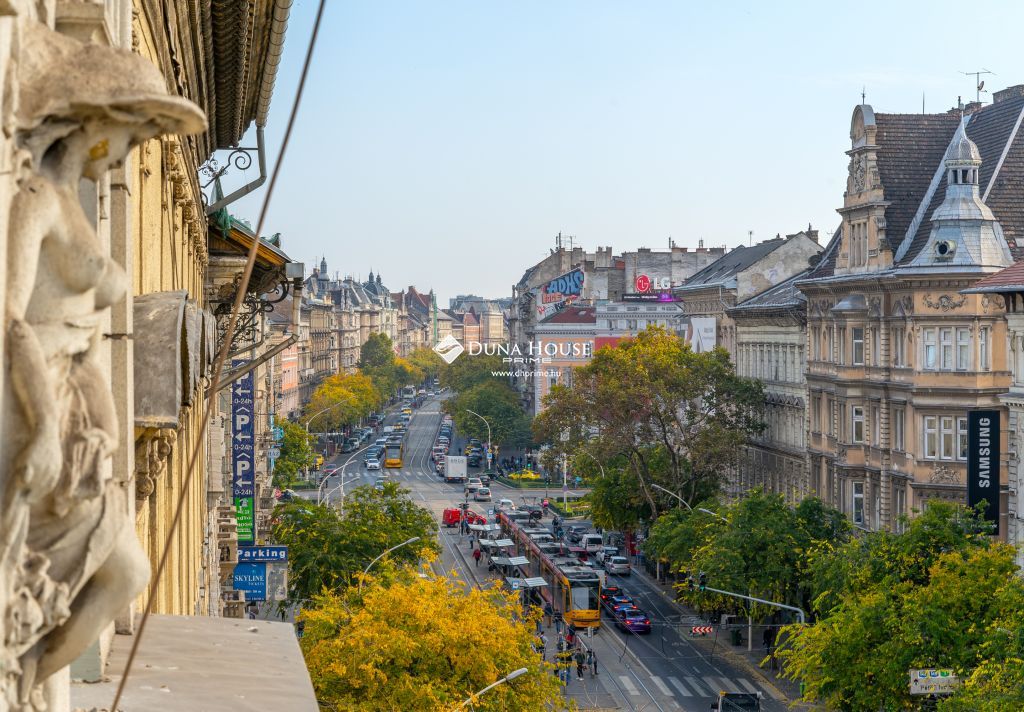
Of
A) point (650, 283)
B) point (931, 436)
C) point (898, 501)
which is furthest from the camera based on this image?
point (650, 283)

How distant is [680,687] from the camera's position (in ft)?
167

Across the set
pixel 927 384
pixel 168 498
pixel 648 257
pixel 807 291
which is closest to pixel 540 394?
pixel 648 257

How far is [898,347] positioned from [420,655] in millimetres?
29219

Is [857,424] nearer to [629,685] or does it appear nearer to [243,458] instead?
[629,685]

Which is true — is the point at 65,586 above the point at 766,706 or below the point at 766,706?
above

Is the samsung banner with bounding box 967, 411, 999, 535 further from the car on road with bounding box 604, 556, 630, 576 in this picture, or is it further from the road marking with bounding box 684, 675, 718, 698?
the car on road with bounding box 604, 556, 630, 576

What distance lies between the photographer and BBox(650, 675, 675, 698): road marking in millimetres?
49812

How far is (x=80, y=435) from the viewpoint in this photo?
165 inches

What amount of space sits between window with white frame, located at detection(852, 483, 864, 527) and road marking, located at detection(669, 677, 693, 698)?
11.4 meters

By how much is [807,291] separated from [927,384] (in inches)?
453

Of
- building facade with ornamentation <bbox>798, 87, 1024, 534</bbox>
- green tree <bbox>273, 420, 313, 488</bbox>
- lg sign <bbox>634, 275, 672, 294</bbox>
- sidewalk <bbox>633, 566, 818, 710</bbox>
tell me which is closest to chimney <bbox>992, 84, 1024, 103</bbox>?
building facade with ornamentation <bbox>798, 87, 1024, 534</bbox>

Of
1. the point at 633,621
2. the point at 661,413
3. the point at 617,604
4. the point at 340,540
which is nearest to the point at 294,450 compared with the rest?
the point at 661,413

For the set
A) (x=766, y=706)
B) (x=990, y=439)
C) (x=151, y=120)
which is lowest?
(x=766, y=706)

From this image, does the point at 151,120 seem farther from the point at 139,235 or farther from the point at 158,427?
the point at 139,235
